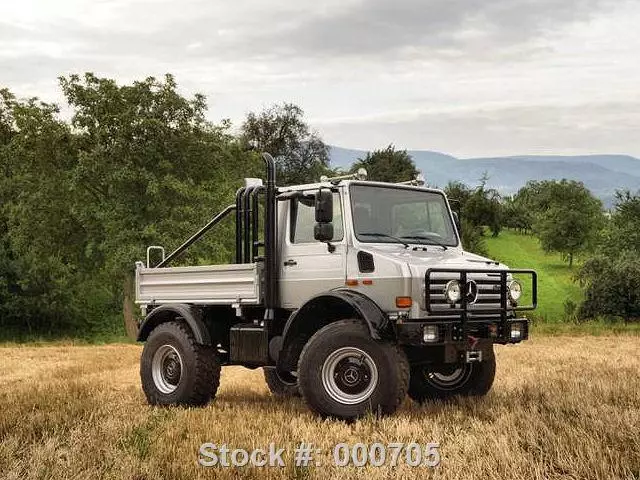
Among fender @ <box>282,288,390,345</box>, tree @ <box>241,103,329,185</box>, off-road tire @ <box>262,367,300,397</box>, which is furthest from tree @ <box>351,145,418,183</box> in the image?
fender @ <box>282,288,390,345</box>

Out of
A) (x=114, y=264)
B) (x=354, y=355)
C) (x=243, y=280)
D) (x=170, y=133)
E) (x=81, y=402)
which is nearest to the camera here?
(x=354, y=355)

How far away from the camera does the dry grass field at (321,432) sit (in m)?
5.84

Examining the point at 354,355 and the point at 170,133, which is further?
the point at 170,133

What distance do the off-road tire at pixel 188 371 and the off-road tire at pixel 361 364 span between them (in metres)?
1.88

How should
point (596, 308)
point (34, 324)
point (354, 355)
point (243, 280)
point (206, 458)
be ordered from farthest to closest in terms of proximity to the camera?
1. point (34, 324)
2. point (596, 308)
3. point (243, 280)
4. point (354, 355)
5. point (206, 458)

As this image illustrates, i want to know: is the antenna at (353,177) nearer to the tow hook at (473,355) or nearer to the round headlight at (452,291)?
the round headlight at (452,291)

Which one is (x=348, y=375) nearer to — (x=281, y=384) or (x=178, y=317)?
(x=178, y=317)

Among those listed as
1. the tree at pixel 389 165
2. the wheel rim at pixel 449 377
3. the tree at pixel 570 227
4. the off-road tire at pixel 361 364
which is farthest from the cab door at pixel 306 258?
the tree at pixel 570 227

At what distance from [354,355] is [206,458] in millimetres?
2557

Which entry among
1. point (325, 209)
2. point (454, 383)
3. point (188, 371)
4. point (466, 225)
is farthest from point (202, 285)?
point (466, 225)

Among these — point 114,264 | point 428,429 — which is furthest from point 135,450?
point 114,264

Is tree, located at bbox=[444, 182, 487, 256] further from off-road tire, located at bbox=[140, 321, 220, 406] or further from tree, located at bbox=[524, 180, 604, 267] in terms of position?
off-road tire, located at bbox=[140, 321, 220, 406]

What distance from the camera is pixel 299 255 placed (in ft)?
31.4

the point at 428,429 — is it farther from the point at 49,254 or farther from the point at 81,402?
the point at 49,254
